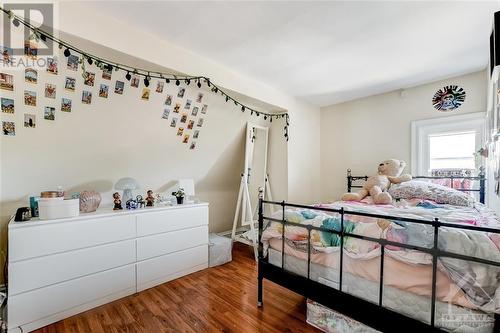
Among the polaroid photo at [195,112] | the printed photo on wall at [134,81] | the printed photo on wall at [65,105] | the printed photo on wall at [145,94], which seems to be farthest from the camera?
the polaroid photo at [195,112]

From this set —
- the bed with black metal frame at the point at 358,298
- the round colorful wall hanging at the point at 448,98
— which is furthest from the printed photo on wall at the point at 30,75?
the round colorful wall hanging at the point at 448,98

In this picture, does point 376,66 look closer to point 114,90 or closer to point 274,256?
point 274,256

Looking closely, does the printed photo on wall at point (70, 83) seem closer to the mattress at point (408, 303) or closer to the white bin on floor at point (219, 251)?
the white bin on floor at point (219, 251)

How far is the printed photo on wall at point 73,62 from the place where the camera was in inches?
75.7

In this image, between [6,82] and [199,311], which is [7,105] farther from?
[199,311]

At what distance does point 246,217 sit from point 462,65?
3.40 metres

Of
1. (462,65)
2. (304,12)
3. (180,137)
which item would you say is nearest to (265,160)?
(180,137)

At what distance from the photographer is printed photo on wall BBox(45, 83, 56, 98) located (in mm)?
1927

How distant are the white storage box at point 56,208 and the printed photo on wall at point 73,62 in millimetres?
1130

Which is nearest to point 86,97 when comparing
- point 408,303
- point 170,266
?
point 170,266

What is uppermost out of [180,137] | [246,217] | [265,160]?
[180,137]

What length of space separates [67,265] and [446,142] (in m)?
4.60

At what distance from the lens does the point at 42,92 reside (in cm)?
192

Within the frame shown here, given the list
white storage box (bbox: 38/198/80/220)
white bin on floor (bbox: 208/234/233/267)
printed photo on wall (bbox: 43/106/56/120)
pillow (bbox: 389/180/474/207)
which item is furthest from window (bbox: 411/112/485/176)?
printed photo on wall (bbox: 43/106/56/120)
